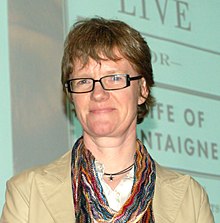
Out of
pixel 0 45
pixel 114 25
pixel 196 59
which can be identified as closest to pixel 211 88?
pixel 196 59

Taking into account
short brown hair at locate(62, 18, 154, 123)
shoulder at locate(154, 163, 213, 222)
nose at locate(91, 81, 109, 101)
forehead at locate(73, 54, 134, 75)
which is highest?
short brown hair at locate(62, 18, 154, 123)

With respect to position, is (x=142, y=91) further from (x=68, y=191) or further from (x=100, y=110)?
(x=68, y=191)

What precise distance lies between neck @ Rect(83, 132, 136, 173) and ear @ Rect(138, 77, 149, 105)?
0.10 m

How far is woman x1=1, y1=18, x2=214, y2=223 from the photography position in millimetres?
1978

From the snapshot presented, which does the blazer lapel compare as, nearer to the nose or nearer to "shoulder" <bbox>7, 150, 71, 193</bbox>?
"shoulder" <bbox>7, 150, 71, 193</bbox>

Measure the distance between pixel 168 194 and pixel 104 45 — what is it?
0.39 metres

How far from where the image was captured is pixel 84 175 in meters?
2.06

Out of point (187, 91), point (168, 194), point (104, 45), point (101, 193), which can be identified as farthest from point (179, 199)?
point (187, 91)

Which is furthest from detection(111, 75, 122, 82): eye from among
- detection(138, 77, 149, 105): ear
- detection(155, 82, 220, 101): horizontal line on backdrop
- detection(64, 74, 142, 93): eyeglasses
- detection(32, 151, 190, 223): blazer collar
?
detection(155, 82, 220, 101): horizontal line on backdrop

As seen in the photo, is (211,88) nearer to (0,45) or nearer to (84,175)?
(0,45)

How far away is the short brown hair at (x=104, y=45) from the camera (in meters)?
2.01

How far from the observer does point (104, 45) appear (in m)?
2.01

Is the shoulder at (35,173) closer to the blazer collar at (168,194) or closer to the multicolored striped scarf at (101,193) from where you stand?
the multicolored striped scarf at (101,193)

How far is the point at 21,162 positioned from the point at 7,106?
16 cm
